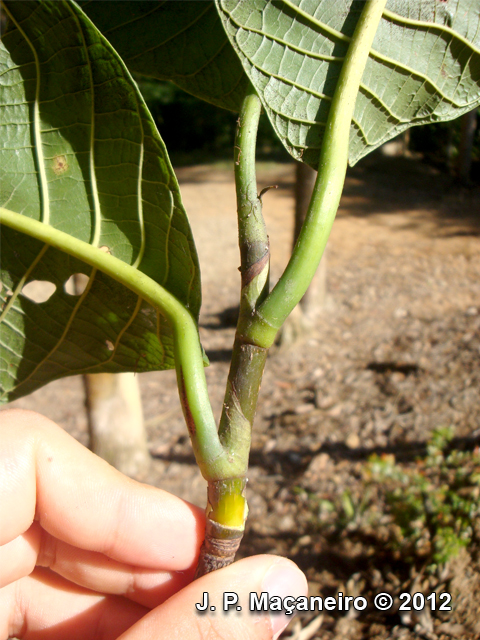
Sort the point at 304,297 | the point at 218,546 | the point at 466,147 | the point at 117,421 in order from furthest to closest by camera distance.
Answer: the point at 466,147 → the point at 304,297 → the point at 117,421 → the point at 218,546

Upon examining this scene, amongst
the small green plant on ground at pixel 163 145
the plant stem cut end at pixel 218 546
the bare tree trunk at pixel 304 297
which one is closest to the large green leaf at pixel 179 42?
the small green plant on ground at pixel 163 145

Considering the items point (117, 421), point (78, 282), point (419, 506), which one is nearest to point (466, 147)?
point (419, 506)

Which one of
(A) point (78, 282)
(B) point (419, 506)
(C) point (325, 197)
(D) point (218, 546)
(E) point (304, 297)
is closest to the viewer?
(C) point (325, 197)

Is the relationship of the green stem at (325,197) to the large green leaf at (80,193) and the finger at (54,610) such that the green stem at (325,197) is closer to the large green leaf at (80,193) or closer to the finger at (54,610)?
the large green leaf at (80,193)

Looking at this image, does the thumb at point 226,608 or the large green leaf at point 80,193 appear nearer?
the large green leaf at point 80,193

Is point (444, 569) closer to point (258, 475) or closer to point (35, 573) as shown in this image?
point (258, 475)

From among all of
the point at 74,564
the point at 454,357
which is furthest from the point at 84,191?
the point at 454,357

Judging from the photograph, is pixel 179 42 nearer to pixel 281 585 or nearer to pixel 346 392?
pixel 281 585
